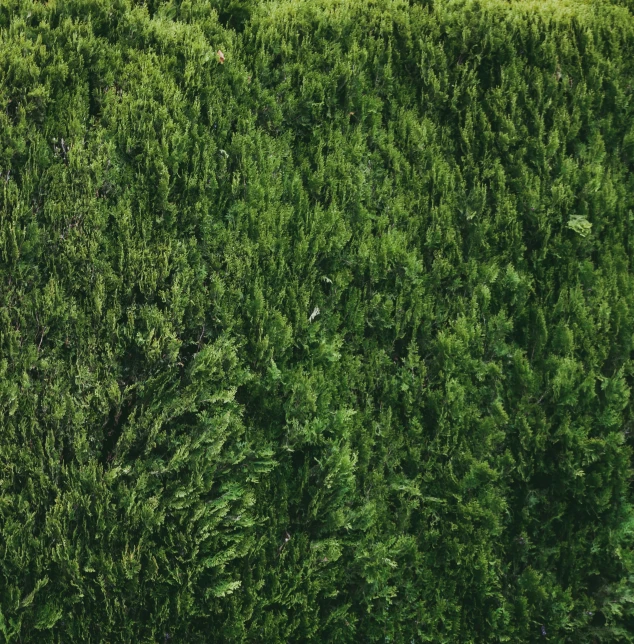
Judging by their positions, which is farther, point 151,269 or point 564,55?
point 564,55

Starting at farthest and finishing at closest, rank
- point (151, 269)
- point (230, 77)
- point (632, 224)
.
→ point (632, 224)
point (230, 77)
point (151, 269)

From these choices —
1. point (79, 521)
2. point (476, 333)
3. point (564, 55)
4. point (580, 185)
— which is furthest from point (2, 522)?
point (564, 55)

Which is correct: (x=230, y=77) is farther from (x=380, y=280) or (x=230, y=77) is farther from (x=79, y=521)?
(x=79, y=521)

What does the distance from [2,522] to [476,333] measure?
3.02 metres

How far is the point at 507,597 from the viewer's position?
143 inches

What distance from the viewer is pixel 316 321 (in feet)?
12.2

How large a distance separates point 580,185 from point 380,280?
1.64 m

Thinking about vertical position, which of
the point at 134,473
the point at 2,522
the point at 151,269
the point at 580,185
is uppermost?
the point at 580,185

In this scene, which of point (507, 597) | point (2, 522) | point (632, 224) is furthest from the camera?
point (632, 224)

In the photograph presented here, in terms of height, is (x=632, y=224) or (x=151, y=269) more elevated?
(x=632, y=224)

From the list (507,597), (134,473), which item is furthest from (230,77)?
(507,597)

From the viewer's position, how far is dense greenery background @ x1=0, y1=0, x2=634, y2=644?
3164 mm

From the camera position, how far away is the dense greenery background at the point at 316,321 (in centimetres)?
316

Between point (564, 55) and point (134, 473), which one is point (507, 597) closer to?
point (134, 473)
